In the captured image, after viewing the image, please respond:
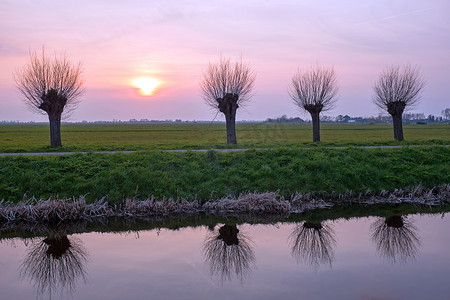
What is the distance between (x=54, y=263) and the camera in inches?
386

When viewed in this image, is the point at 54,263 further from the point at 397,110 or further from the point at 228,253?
the point at 397,110

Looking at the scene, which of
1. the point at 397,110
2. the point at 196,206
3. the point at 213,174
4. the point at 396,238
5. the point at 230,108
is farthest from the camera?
the point at 397,110

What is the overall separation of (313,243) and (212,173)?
6.77 m

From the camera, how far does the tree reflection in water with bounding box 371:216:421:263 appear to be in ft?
33.3

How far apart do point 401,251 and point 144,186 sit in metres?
9.69

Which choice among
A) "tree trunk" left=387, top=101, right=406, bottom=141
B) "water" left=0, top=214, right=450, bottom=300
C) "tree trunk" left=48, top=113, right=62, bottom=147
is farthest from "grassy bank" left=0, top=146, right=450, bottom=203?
"tree trunk" left=387, top=101, right=406, bottom=141

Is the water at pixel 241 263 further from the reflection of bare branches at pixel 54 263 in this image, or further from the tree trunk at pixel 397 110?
the tree trunk at pixel 397 110

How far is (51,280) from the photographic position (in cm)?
884

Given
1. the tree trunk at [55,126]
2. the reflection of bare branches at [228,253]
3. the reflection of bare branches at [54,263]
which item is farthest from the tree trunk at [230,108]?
the reflection of bare branches at [54,263]

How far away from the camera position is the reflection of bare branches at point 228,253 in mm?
9219

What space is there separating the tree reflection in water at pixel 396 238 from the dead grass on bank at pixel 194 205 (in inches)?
101

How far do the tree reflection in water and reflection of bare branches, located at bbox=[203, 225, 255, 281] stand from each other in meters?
3.73

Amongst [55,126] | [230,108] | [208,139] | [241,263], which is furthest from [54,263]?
[208,139]

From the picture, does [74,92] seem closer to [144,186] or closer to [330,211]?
[144,186]
